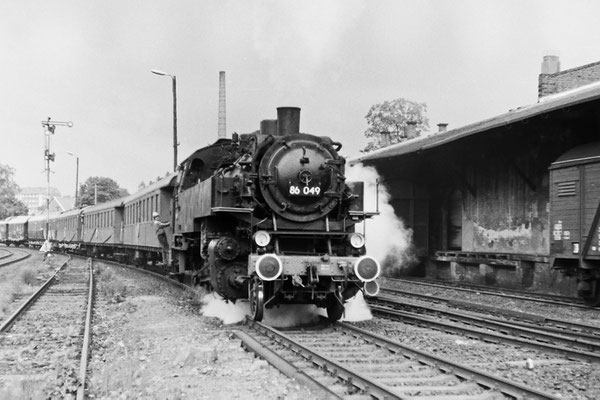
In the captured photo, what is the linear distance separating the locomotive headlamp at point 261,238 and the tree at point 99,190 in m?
86.3

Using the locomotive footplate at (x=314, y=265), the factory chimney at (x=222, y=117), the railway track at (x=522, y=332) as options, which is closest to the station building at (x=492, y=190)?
the railway track at (x=522, y=332)

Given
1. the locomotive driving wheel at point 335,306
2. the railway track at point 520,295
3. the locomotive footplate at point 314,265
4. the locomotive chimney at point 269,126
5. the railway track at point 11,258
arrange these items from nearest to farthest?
Answer: the locomotive footplate at point 314,265, the locomotive driving wheel at point 335,306, the locomotive chimney at point 269,126, the railway track at point 520,295, the railway track at point 11,258

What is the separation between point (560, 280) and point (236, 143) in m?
9.54

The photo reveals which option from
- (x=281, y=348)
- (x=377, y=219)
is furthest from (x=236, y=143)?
(x=377, y=219)

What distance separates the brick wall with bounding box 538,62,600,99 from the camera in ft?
84.4

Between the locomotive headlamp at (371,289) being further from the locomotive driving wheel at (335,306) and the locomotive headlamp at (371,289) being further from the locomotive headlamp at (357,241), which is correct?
the locomotive headlamp at (357,241)

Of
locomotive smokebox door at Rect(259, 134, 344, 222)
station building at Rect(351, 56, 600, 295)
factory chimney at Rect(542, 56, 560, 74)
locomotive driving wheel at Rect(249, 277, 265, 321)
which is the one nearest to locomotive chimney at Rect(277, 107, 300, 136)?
locomotive smokebox door at Rect(259, 134, 344, 222)

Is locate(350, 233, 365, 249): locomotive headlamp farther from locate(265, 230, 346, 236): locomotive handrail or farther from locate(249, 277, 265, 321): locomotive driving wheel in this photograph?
locate(249, 277, 265, 321): locomotive driving wheel

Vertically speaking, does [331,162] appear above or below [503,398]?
above

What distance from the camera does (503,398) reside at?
17.4 ft

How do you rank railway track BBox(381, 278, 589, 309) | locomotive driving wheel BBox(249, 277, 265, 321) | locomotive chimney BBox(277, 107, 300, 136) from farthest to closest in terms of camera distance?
railway track BBox(381, 278, 589, 309), locomotive chimney BBox(277, 107, 300, 136), locomotive driving wheel BBox(249, 277, 265, 321)

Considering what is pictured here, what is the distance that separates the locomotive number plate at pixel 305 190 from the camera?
8.98m

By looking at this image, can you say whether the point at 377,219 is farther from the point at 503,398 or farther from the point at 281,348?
the point at 503,398

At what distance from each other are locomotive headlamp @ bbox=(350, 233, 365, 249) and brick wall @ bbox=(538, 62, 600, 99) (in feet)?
65.1
